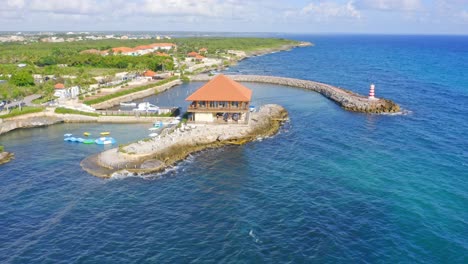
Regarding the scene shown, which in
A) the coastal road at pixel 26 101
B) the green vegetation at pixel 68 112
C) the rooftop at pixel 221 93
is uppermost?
the rooftop at pixel 221 93

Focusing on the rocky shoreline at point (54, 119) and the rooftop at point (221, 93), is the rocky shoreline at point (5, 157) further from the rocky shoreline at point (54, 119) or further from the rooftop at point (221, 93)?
the rooftop at point (221, 93)

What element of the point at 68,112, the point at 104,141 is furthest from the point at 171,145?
the point at 68,112

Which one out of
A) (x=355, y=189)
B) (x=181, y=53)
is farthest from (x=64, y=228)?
(x=181, y=53)

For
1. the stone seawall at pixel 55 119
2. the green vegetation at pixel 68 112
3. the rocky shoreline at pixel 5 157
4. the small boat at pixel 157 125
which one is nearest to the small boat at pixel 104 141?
the small boat at pixel 157 125

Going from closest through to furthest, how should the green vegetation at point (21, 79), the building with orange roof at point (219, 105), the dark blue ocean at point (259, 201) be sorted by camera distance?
1. the dark blue ocean at point (259, 201)
2. the building with orange roof at point (219, 105)
3. the green vegetation at point (21, 79)

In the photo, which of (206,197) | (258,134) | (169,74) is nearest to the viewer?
(206,197)

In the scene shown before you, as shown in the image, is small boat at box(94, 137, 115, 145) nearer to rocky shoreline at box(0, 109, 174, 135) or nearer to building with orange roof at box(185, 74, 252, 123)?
rocky shoreline at box(0, 109, 174, 135)

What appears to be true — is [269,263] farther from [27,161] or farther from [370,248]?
[27,161]
